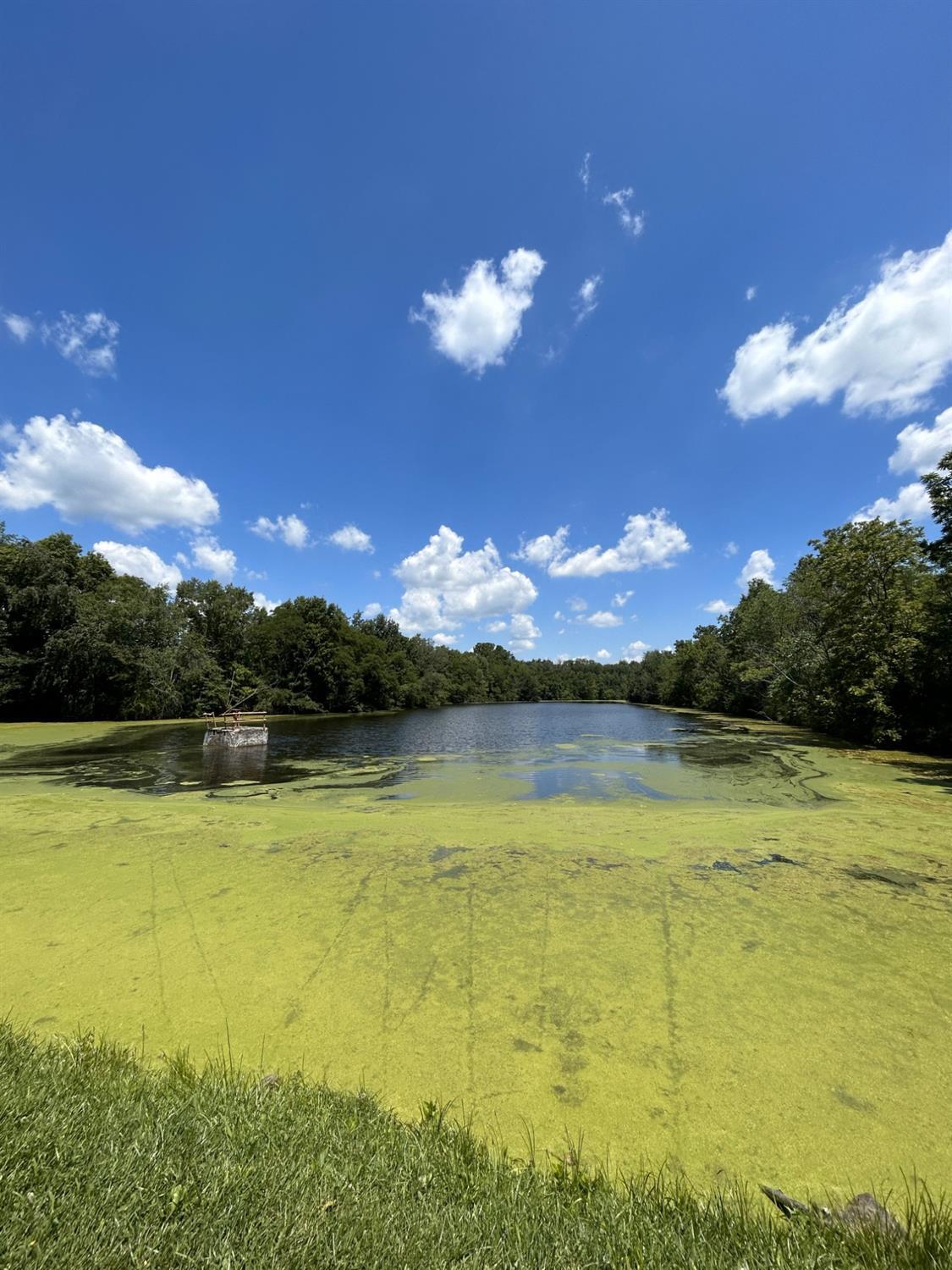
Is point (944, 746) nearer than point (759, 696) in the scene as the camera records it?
Yes

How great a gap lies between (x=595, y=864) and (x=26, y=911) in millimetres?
5104

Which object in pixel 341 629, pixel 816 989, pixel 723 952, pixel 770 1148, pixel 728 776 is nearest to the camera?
pixel 770 1148

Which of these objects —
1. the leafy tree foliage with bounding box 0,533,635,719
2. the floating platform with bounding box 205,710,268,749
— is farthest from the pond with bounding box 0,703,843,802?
the leafy tree foliage with bounding box 0,533,635,719

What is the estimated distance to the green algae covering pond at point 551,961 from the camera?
7.56ft

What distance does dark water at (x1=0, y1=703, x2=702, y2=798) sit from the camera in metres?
11.3

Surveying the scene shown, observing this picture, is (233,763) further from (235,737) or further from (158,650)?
(158,650)

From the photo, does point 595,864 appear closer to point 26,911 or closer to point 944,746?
point 26,911

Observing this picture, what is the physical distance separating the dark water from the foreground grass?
27.5ft

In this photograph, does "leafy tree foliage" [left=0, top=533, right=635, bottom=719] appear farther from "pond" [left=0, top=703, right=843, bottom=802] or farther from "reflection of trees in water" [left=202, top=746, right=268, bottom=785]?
"reflection of trees in water" [left=202, top=746, right=268, bottom=785]

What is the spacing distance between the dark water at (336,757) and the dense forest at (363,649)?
5395mm

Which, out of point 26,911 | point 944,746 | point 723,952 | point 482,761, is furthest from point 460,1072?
point 944,746

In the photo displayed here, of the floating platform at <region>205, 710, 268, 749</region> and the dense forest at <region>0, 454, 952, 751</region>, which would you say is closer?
the dense forest at <region>0, 454, 952, 751</region>

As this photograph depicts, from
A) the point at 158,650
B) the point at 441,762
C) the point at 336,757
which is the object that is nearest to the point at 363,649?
the point at 158,650

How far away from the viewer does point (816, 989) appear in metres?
3.21
